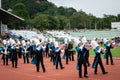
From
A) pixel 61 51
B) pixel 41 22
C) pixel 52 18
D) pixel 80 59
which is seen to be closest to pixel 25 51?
pixel 61 51

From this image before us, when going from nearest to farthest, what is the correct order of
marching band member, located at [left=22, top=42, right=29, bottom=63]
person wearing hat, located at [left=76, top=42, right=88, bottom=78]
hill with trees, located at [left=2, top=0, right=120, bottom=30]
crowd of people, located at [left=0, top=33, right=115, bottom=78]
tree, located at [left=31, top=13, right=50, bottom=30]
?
person wearing hat, located at [left=76, top=42, right=88, bottom=78] → crowd of people, located at [left=0, top=33, right=115, bottom=78] → marching band member, located at [left=22, top=42, right=29, bottom=63] → tree, located at [left=31, top=13, right=50, bottom=30] → hill with trees, located at [left=2, top=0, right=120, bottom=30]

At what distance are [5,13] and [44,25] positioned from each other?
3265cm

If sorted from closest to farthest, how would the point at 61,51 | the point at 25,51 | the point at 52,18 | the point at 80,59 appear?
the point at 80,59
the point at 61,51
the point at 25,51
the point at 52,18

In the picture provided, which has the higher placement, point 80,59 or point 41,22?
point 41,22

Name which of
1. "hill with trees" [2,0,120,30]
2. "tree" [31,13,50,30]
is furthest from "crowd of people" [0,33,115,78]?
"hill with trees" [2,0,120,30]

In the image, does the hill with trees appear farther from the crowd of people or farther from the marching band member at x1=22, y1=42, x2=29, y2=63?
the marching band member at x1=22, y1=42, x2=29, y2=63

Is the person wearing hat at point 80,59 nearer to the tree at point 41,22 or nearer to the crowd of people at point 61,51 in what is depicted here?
the crowd of people at point 61,51

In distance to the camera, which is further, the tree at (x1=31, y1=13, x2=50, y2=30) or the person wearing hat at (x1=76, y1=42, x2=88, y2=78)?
the tree at (x1=31, y1=13, x2=50, y2=30)

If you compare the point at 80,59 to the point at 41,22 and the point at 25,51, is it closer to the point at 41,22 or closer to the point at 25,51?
the point at 25,51

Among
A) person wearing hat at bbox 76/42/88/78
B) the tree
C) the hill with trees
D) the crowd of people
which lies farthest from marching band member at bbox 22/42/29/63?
the tree

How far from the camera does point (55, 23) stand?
276ft

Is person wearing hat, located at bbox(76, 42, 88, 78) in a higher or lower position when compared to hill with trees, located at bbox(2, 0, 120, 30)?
lower

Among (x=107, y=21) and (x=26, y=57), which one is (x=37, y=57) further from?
(x=107, y=21)

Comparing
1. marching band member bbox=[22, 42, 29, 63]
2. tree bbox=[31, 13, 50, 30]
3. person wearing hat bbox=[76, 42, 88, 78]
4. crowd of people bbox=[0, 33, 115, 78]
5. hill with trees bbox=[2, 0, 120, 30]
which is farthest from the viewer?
hill with trees bbox=[2, 0, 120, 30]
